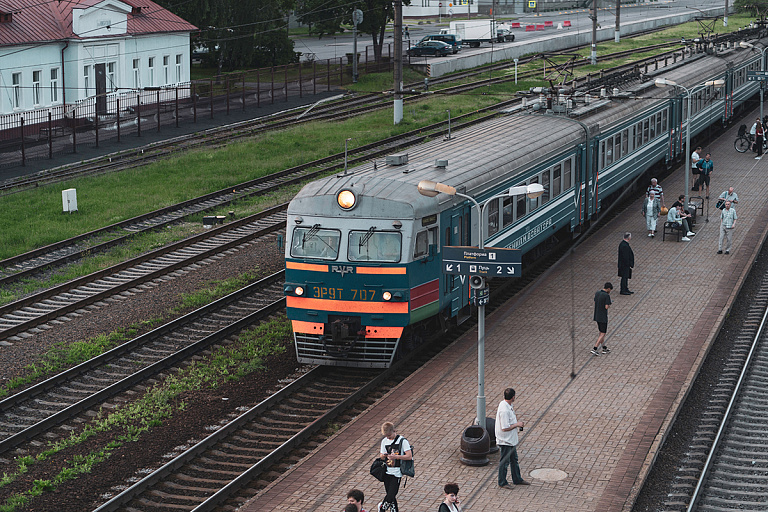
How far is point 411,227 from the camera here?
17672mm

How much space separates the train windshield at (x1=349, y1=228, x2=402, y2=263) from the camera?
17.8 m

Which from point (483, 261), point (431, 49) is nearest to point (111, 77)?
point (431, 49)

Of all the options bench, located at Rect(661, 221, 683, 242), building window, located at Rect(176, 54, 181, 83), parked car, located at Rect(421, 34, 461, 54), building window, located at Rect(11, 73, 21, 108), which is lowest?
bench, located at Rect(661, 221, 683, 242)

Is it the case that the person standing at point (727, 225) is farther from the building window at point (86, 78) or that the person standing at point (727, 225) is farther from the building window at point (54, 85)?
the building window at point (86, 78)

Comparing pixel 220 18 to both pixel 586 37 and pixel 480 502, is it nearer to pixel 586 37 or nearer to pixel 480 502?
pixel 586 37

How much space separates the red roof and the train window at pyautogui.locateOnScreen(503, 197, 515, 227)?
29218 millimetres

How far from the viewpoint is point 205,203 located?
32.2 m

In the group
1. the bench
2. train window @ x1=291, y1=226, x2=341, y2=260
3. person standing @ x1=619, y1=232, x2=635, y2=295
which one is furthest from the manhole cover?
the bench

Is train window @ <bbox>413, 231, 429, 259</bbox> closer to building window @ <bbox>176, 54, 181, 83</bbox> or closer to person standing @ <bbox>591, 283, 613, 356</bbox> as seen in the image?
person standing @ <bbox>591, 283, 613, 356</bbox>

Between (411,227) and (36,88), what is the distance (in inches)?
1291

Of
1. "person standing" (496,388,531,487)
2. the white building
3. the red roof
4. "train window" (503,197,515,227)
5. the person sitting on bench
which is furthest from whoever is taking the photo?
the red roof

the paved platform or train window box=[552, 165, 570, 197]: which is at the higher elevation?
train window box=[552, 165, 570, 197]

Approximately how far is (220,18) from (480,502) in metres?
53.2

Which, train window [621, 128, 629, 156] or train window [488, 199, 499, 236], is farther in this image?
train window [621, 128, 629, 156]
